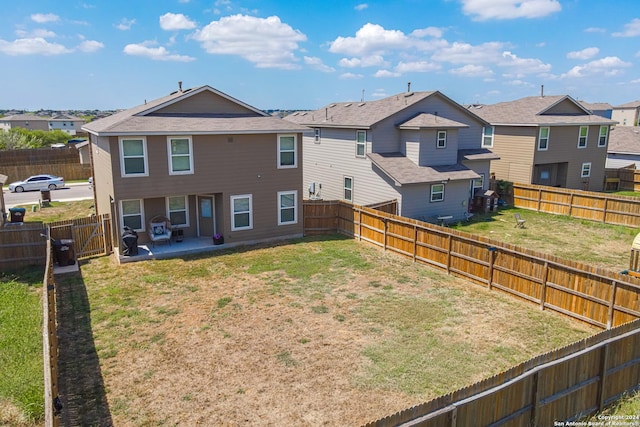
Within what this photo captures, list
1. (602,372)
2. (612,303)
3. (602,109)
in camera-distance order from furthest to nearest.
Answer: (602,109) → (612,303) → (602,372)

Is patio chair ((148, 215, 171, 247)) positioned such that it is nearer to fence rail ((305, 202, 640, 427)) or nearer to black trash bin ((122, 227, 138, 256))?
black trash bin ((122, 227, 138, 256))

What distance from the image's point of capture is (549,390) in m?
7.41

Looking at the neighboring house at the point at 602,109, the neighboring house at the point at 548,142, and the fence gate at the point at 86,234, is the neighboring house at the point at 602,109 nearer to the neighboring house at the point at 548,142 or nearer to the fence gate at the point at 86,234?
the neighboring house at the point at 548,142

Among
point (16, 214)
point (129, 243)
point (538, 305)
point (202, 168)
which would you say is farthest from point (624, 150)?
point (16, 214)

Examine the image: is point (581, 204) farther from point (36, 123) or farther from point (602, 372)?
point (36, 123)

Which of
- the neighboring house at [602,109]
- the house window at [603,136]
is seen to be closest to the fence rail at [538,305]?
the house window at [603,136]

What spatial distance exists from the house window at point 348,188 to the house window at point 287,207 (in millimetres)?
6492

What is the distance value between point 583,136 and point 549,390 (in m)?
30.9

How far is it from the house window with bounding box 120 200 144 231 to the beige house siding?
946 inches

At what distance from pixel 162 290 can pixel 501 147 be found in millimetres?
25935

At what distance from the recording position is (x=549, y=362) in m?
7.39

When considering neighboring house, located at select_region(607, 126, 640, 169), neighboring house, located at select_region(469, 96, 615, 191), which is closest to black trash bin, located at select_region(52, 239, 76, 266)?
neighboring house, located at select_region(469, 96, 615, 191)

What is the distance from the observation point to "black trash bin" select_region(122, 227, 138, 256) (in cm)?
1780

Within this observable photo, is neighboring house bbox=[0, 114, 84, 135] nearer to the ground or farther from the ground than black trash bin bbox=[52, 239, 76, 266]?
farther from the ground
